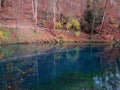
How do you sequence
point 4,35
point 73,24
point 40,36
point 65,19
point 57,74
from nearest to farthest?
point 57,74, point 4,35, point 40,36, point 73,24, point 65,19

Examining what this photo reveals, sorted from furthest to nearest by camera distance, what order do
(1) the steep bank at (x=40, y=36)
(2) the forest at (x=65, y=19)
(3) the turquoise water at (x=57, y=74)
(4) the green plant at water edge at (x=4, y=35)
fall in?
(2) the forest at (x=65, y=19) → (1) the steep bank at (x=40, y=36) → (4) the green plant at water edge at (x=4, y=35) → (3) the turquoise water at (x=57, y=74)

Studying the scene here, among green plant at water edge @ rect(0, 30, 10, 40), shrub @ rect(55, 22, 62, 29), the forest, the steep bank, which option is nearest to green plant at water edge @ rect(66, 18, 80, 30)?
the forest

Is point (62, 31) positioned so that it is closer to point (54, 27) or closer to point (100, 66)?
point (54, 27)

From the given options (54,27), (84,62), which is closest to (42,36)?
(54,27)

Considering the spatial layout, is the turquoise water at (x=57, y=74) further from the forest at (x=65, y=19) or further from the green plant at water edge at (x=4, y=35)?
the forest at (x=65, y=19)

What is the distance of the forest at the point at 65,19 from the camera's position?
57.7 meters

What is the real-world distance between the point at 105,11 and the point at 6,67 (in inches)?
1847

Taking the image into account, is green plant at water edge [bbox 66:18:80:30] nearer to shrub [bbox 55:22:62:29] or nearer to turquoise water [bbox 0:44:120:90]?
shrub [bbox 55:22:62:29]

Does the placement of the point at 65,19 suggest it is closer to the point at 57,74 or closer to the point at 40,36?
the point at 40,36

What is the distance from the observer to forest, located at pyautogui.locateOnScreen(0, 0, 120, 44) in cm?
5766

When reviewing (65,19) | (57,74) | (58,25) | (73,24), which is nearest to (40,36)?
(58,25)

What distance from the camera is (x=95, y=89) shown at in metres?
20.9

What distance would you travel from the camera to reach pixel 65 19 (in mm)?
67938

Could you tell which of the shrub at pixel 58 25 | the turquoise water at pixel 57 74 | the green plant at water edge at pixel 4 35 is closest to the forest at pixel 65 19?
the shrub at pixel 58 25
